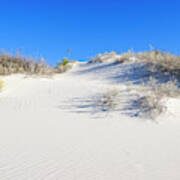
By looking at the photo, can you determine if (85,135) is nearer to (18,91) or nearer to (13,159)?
(13,159)

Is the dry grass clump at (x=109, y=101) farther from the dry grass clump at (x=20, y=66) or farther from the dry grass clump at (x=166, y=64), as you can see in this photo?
the dry grass clump at (x=20, y=66)

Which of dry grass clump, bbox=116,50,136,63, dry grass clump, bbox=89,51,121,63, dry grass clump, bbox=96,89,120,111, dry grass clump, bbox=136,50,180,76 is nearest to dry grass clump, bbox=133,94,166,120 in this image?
dry grass clump, bbox=96,89,120,111

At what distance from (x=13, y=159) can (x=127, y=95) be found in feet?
8.80

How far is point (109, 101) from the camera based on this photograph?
3424 mm

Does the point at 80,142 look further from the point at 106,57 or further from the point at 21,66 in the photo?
the point at 106,57

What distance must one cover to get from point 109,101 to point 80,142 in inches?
54.1

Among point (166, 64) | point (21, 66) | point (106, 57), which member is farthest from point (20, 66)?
point (166, 64)

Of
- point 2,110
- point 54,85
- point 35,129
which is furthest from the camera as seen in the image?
point 54,85

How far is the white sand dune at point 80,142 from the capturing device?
1.65 metres

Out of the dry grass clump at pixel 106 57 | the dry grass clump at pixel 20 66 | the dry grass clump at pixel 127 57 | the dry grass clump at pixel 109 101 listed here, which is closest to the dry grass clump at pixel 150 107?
the dry grass clump at pixel 109 101

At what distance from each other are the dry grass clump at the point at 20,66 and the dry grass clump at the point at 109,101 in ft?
12.8

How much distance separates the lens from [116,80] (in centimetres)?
666

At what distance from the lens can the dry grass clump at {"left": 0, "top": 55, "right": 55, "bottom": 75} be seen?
628 centimetres

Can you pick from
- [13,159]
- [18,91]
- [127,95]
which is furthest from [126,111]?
[18,91]
